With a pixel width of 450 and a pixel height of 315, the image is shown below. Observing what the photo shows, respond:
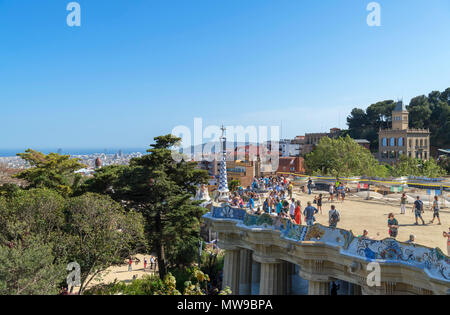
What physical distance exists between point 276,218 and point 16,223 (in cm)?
1258

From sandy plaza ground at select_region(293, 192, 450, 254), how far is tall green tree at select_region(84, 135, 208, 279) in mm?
8734

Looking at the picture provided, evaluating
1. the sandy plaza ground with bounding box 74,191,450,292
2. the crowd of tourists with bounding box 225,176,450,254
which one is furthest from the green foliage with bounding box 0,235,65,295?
the crowd of tourists with bounding box 225,176,450,254

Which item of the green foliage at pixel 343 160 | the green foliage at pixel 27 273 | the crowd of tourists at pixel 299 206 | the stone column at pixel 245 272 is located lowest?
the stone column at pixel 245 272

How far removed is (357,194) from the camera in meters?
24.4

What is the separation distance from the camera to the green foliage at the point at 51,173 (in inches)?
1366

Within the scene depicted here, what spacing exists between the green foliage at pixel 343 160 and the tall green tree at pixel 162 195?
26.7 m

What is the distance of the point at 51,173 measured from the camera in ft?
120

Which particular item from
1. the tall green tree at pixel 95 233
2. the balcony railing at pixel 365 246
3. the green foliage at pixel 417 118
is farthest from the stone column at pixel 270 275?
the green foliage at pixel 417 118

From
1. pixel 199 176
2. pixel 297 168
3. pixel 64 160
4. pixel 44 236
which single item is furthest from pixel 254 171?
pixel 44 236

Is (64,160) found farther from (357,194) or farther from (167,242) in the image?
(357,194)

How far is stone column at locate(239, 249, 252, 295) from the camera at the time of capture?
1908cm

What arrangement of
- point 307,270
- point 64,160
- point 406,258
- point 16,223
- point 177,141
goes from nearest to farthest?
1. point 406,258
2. point 307,270
3. point 16,223
4. point 177,141
5. point 64,160

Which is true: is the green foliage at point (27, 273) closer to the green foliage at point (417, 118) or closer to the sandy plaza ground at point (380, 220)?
the sandy plaza ground at point (380, 220)

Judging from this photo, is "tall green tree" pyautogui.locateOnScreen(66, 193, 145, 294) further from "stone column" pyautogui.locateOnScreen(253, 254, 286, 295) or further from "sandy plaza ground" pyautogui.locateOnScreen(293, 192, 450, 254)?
"sandy plaza ground" pyautogui.locateOnScreen(293, 192, 450, 254)
